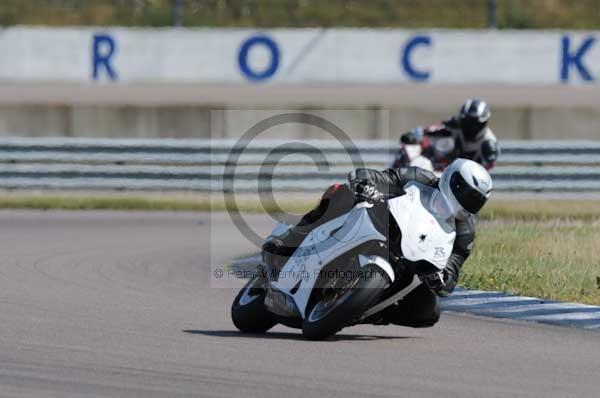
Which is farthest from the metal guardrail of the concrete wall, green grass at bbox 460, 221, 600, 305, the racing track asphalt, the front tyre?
the front tyre

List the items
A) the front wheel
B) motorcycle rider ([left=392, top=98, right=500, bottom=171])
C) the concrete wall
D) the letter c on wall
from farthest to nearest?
1. the letter c on wall
2. the concrete wall
3. motorcycle rider ([left=392, top=98, right=500, bottom=171])
4. the front wheel

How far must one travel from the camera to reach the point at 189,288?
11.6 meters

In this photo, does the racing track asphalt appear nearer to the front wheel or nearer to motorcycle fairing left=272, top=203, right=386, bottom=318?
the front wheel

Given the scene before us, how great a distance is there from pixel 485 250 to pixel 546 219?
4.61m

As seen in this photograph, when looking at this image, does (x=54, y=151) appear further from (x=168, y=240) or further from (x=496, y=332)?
(x=496, y=332)

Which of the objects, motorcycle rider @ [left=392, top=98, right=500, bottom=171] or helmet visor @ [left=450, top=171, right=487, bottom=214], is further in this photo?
motorcycle rider @ [left=392, top=98, right=500, bottom=171]

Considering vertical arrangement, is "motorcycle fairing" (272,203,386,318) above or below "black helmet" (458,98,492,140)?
below

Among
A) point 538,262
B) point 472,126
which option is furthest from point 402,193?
point 472,126

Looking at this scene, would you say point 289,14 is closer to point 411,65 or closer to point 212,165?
point 411,65

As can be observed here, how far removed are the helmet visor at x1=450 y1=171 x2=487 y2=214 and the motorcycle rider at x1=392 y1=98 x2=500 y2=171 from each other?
7521mm

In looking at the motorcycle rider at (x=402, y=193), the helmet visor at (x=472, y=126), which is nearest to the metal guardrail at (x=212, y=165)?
the helmet visor at (x=472, y=126)

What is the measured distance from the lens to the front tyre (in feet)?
29.8

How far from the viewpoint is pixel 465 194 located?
8742mm

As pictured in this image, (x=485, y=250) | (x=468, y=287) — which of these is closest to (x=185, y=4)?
(x=485, y=250)
